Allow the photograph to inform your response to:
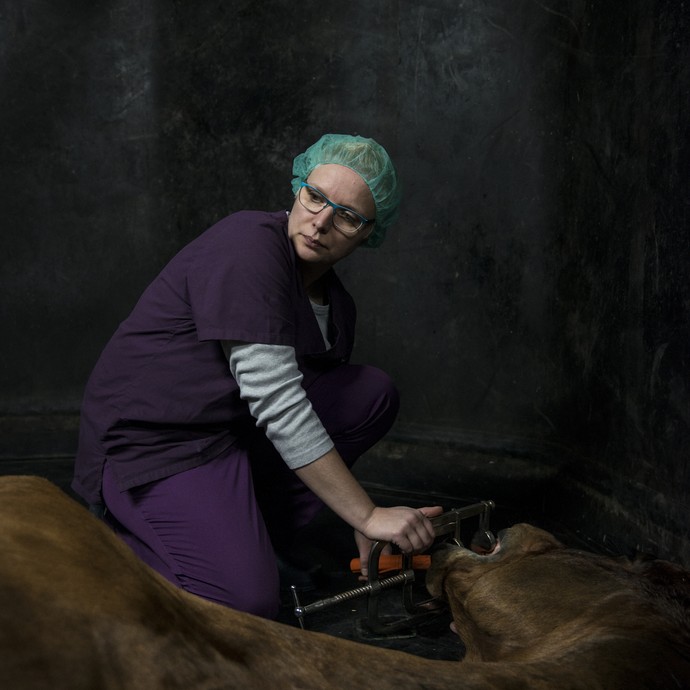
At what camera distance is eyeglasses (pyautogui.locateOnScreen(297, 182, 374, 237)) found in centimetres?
189

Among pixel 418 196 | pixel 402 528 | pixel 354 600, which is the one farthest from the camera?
pixel 418 196

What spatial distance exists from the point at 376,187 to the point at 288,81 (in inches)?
65.3

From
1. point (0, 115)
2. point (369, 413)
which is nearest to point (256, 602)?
point (369, 413)

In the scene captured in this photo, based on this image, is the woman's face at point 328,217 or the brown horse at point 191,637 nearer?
the brown horse at point 191,637

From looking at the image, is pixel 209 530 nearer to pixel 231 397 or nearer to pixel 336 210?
pixel 231 397

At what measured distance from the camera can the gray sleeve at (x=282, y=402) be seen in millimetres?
1727

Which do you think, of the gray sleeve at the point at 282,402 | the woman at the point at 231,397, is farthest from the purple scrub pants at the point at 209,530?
the gray sleeve at the point at 282,402

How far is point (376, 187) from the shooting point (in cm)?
195

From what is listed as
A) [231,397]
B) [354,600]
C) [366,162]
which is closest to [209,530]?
[231,397]

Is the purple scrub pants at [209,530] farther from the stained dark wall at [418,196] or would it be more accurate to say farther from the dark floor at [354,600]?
the stained dark wall at [418,196]

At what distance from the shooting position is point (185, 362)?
188 cm

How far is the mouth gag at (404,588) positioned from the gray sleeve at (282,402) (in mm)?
246

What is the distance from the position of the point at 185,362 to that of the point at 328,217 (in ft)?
1.41

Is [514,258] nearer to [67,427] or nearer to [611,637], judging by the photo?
[67,427]
